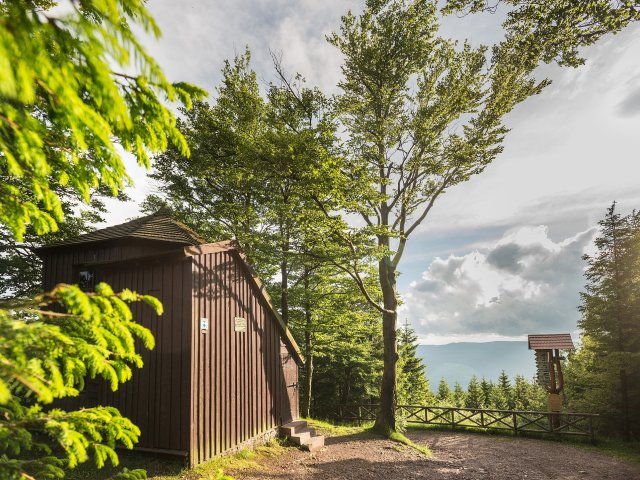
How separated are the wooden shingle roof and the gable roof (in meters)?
17.0

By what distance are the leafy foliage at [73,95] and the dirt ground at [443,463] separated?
27.0 feet

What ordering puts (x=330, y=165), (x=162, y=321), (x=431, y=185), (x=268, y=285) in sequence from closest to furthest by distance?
(x=162, y=321), (x=330, y=165), (x=431, y=185), (x=268, y=285)

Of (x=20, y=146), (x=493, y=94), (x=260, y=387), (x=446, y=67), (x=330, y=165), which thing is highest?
(x=446, y=67)

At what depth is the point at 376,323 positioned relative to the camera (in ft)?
78.1

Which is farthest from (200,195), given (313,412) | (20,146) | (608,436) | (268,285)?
(608,436)

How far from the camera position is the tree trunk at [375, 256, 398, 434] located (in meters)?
14.4

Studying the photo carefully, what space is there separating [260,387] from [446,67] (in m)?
14.2

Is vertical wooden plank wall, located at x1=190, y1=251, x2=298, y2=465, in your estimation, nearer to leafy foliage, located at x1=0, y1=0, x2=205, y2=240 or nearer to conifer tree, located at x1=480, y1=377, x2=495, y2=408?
leafy foliage, located at x1=0, y1=0, x2=205, y2=240

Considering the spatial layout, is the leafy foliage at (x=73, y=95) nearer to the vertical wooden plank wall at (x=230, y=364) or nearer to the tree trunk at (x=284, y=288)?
the vertical wooden plank wall at (x=230, y=364)

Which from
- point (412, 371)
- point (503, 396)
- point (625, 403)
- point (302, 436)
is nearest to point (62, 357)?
point (302, 436)

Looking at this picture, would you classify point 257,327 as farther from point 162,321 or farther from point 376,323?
point 376,323

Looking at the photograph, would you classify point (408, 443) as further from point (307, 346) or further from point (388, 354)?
point (307, 346)

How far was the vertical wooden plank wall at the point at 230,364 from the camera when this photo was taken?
8734 millimetres

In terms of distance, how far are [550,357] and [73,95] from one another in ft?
69.8
